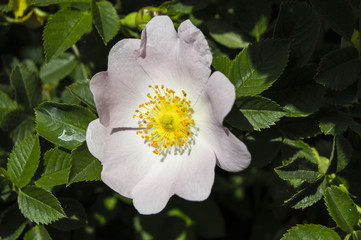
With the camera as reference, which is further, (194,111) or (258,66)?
(194,111)

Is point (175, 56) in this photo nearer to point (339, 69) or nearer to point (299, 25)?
point (299, 25)

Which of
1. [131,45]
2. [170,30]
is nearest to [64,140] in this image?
[131,45]

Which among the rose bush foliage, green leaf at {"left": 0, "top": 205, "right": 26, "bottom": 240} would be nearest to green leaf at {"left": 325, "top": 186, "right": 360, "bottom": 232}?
the rose bush foliage

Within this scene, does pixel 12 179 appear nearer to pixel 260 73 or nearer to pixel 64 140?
pixel 64 140

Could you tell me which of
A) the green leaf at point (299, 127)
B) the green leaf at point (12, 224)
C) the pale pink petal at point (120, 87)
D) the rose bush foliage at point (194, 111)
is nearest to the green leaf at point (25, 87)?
the rose bush foliage at point (194, 111)

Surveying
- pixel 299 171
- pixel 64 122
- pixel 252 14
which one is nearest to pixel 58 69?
pixel 64 122

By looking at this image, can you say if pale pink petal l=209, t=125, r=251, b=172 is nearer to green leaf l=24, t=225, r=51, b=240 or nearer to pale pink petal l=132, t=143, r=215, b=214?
pale pink petal l=132, t=143, r=215, b=214

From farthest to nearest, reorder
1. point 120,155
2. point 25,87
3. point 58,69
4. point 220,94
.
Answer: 1. point 58,69
2. point 25,87
3. point 120,155
4. point 220,94
